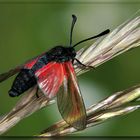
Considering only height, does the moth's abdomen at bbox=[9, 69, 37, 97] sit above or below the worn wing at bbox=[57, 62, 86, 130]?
above

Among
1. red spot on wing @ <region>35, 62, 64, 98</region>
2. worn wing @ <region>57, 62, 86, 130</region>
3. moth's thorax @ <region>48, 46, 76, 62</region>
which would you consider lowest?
worn wing @ <region>57, 62, 86, 130</region>

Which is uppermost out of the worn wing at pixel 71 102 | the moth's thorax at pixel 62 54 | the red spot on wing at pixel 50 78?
the moth's thorax at pixel 62 54

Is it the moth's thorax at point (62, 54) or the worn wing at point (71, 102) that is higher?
the moth's thorax at point (62, 54)

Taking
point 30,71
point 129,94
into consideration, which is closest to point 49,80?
point 30,71

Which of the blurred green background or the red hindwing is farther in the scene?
the blurred green background

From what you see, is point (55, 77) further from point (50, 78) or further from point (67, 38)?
point (67, 38)

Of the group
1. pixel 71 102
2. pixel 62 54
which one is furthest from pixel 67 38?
pixel 71 102

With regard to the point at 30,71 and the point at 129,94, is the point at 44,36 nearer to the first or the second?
the point at 30,71
